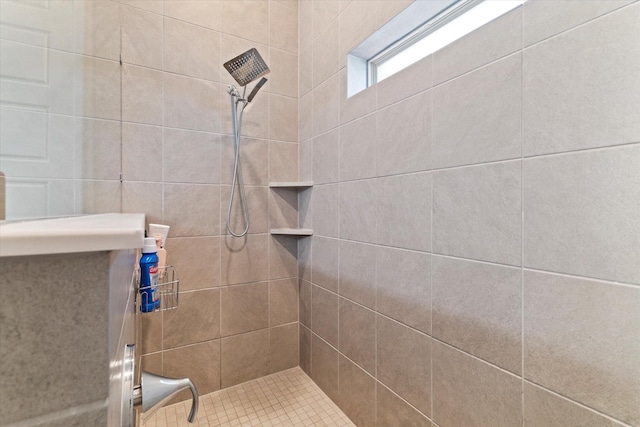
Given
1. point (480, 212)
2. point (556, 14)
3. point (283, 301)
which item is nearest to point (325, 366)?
point (283, 301)

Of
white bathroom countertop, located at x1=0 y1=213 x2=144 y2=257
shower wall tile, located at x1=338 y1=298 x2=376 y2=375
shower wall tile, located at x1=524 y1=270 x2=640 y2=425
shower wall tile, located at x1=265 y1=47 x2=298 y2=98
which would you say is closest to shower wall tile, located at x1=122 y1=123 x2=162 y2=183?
shower wall tile, located at x1=265 y1=47 x2=298 y2=98

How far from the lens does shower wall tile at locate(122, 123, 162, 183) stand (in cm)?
141

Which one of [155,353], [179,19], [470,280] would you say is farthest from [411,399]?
[179,19]

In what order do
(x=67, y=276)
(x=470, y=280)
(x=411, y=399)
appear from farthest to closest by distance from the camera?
(x=411, y=399) < (x=470, y=280) < (x=67, y=276)

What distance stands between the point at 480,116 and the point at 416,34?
63cm

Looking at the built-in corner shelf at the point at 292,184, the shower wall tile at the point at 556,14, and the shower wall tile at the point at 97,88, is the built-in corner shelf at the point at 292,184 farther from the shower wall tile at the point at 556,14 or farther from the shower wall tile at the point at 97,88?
the shower wall tile at the point at 556,14

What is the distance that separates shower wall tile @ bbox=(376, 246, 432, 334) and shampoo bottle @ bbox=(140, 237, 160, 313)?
929 mm

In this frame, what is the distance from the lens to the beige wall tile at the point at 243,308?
1.66m

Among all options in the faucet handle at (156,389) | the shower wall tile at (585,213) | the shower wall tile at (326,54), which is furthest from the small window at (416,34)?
the faucet handle at (156,389)

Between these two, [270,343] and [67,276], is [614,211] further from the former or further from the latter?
[270,343]

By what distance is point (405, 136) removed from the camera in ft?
3.62

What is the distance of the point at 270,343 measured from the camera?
1.79 metres

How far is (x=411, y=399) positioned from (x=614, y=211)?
0.91m

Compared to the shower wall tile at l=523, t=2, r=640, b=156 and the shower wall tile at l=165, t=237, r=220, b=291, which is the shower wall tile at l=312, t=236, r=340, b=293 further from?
the shower wall tile at l=523, t=2, r=640, b=156
